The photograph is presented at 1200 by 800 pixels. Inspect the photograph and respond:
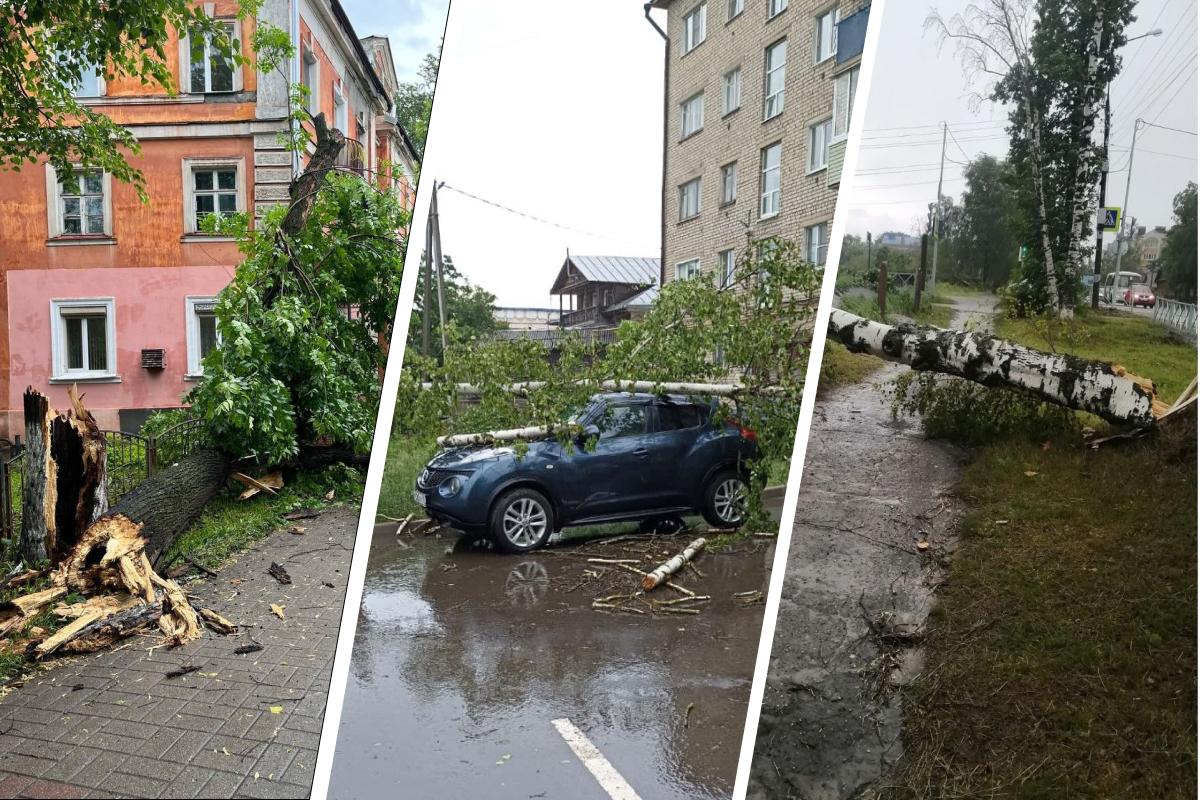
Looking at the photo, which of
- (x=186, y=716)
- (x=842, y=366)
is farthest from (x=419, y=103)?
(x=186, y=716)

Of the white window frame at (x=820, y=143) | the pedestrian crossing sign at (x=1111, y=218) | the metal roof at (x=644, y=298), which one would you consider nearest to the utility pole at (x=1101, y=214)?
the pedestrian crossing sign at (x=1111, y=218)

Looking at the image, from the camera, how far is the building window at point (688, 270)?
7.60 ft

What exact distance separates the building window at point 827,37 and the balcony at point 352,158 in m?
1.33

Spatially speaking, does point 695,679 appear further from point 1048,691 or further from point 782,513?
point 1048,691

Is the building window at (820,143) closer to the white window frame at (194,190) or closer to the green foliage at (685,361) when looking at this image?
the green foliage at (685,361)

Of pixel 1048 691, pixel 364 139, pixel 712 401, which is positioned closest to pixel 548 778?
pixel 712 401

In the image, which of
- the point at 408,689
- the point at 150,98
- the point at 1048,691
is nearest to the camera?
the point at 1048,691

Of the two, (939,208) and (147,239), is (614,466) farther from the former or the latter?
(147,239)

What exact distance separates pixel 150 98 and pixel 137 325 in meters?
0.68

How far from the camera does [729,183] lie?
2.28 m

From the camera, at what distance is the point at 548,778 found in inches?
85.5

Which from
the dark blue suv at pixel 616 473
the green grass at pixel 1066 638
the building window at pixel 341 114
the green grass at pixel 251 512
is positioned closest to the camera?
the green grass at pixel 1066 638

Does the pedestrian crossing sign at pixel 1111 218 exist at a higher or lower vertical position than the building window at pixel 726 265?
higher

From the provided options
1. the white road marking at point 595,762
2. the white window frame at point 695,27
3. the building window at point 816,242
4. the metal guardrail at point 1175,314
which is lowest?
the white road marking at point 595,762
